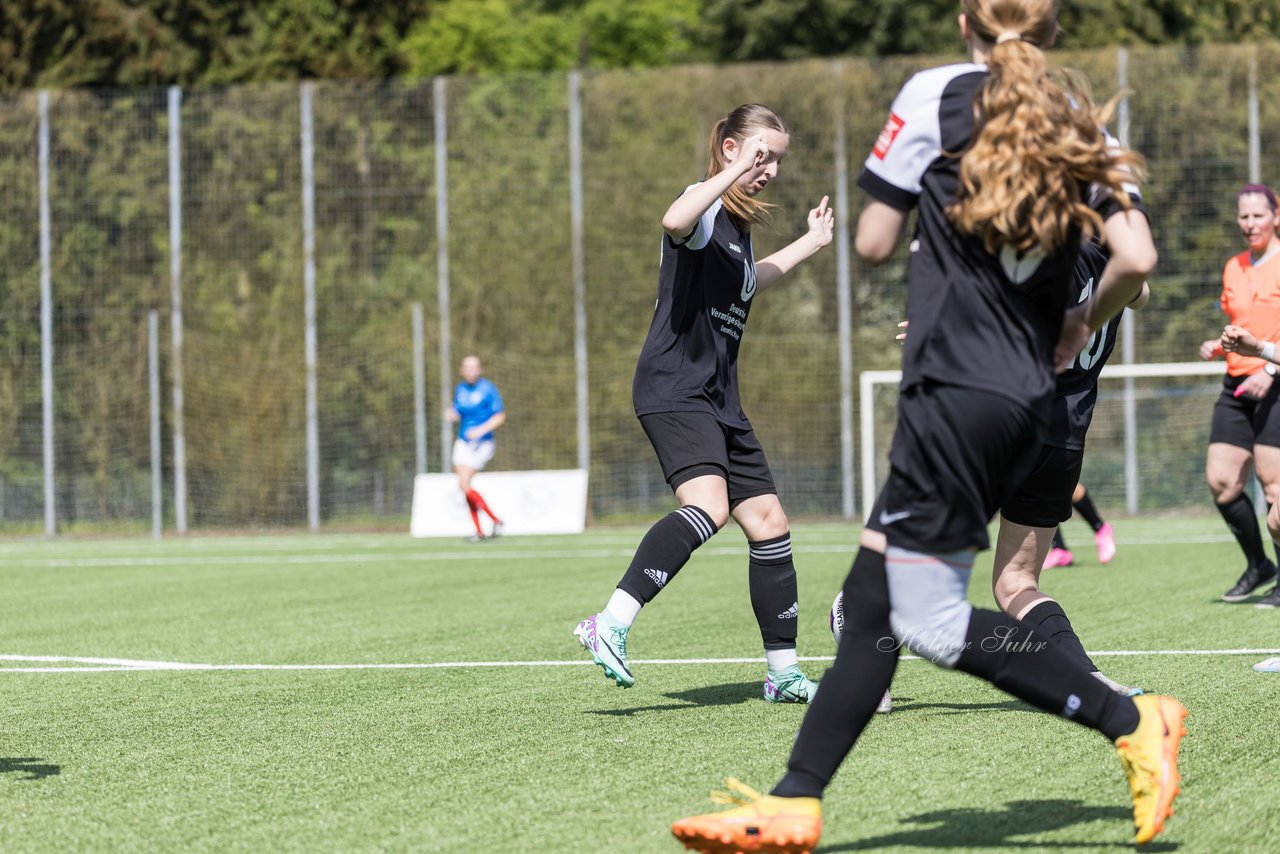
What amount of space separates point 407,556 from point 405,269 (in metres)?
8.68

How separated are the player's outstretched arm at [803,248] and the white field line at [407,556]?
8618 millimetres

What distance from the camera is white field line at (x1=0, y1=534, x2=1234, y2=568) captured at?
14.9 metres

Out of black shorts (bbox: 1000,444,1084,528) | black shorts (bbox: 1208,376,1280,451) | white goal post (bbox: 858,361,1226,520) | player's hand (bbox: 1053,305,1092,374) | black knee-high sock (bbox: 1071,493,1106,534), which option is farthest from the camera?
white goal post (bbox: 858,361,1226,520)

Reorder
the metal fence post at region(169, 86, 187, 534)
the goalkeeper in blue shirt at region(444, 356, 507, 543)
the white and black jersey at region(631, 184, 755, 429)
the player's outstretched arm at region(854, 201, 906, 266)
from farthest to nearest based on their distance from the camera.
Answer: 1. the metal fence post at region(169, 86, 187, 534)
2. the goalkeeper in blue shirt at region(444, 356, 507, 543)
3. the white and black jersey at region(631, 184, 755, 429)
4. the player's outstretched arm at region(854, 201, 906, 266)

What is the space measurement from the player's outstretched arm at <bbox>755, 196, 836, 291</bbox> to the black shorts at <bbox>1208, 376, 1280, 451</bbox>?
3.68 metres

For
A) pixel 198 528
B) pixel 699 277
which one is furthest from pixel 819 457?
pixel 699 277

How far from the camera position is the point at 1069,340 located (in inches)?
133

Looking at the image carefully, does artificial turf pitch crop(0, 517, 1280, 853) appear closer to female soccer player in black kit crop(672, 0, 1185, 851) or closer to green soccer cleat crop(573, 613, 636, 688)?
green soccer cleat crop(573, 613, 636, 688)

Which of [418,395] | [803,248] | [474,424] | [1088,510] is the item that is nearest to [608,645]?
[803,248]

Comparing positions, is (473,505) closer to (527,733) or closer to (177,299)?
(177,299)

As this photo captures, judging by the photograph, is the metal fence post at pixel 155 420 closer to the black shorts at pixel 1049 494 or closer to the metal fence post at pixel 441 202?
the metal fence post at pixel 441 202

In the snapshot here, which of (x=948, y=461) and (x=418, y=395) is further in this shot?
(x=418, y=395)

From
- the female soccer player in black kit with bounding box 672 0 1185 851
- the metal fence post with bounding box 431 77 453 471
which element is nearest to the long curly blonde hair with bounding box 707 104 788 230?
the female soccer player in black kit with bounding box 672 0 1185 851

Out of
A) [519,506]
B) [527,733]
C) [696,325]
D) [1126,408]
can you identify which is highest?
[696,325]
